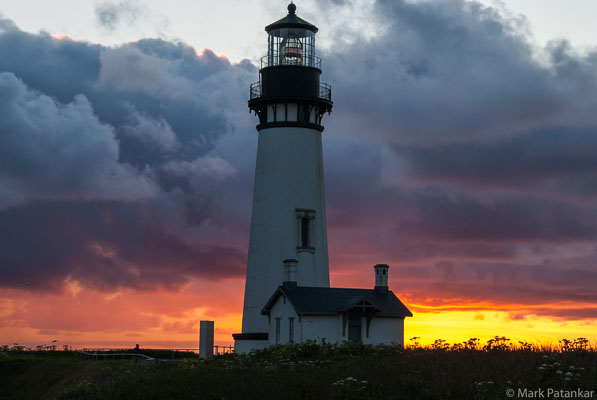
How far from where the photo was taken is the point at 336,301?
146 ft

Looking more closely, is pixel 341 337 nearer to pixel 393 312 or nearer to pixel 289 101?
pixel 393 312

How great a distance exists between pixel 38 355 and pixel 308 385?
3811 centimetres

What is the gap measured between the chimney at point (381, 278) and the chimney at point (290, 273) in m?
4.87

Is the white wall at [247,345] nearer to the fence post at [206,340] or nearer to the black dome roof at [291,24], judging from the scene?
the fence post at [206,340]

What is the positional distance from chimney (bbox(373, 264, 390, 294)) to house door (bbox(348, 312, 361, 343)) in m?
3.48

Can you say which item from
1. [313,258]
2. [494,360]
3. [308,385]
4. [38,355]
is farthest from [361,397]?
[38,355]

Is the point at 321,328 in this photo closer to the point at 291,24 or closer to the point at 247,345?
the point at 247,345

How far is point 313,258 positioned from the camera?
1889 inches

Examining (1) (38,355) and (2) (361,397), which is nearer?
(2) (361,397)

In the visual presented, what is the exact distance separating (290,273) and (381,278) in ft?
17.6

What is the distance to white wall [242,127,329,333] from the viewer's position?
4747 centimetres

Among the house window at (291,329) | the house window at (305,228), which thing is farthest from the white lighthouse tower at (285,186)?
A: the house window at (291,329)

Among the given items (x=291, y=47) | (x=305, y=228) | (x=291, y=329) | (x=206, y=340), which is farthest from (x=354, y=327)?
(x=291, y=47)

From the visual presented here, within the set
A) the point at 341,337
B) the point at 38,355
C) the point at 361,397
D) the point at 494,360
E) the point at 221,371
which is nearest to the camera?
the point at 361,397
